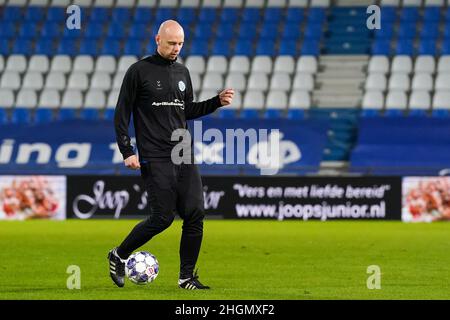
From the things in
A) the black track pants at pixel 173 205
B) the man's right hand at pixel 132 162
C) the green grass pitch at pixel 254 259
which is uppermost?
Result: the man's right hand at pixel 132 162

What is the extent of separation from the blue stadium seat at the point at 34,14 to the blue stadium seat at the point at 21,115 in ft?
13.9

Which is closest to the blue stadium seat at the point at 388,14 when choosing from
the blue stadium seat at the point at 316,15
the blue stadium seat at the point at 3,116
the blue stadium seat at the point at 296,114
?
the blue stadium seat at the point at 316,15

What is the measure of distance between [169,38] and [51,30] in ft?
81.8

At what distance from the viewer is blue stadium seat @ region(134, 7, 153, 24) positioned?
116 ft

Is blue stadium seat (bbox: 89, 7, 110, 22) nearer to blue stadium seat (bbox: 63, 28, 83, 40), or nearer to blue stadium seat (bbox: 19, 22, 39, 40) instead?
blue stadium seat (bbox: 63, 28, 83, 40)

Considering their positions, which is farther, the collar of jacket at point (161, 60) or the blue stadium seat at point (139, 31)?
the blue stadium seat at point (139, 31)

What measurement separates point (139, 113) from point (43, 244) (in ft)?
27.2

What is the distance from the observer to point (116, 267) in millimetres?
11703

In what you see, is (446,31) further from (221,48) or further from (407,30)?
(221,48)

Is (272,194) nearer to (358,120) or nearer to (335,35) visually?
(358,120)

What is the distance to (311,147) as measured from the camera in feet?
95.8

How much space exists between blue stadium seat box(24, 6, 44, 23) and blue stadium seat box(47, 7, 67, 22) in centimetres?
24

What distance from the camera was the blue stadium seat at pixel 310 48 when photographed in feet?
110

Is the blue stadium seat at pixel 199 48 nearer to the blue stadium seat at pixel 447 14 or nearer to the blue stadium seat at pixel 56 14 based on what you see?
the blue stadium seat at pixel 56 14
